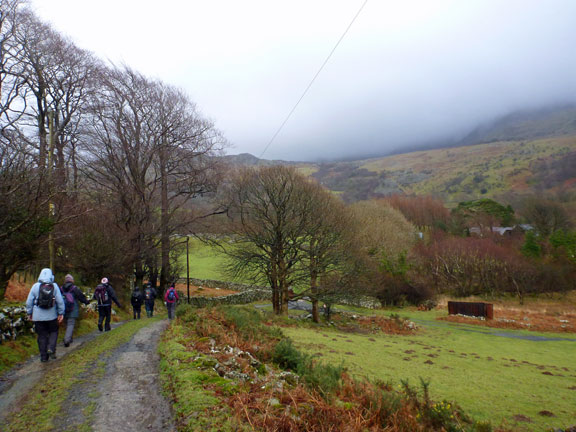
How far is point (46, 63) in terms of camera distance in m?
19.6

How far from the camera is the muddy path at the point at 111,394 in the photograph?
15.1 feet

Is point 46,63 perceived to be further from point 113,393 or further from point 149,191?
point 113,393

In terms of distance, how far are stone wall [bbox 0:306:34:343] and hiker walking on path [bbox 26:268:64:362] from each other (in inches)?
68.3

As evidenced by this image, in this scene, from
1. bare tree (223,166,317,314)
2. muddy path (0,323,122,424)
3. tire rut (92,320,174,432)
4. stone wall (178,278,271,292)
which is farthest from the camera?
stone wall (178,278,271,292)

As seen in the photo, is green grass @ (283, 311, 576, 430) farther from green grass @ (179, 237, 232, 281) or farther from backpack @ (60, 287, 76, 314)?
green grass @ (179, 237, 232, 281)

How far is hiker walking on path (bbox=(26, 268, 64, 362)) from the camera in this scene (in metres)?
7.71

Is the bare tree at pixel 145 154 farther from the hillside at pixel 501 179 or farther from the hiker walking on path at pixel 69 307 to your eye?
the hillside at pixel 501 179

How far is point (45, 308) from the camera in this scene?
25.6ft

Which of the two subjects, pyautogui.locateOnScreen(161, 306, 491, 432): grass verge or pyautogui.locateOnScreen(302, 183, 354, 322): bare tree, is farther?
pyautogui.locateOnScreen(302, 183, 354, 322): bare tree

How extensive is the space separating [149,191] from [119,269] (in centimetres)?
690

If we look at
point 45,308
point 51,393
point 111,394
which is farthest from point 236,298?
point 111,394

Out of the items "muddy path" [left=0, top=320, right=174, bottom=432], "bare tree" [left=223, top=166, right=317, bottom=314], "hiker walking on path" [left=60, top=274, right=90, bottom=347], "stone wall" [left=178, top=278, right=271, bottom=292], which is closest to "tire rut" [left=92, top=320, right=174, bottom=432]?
"muddy path" [left=0, top=320, right=174, bottom=432]

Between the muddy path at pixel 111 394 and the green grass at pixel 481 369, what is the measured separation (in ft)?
22.2

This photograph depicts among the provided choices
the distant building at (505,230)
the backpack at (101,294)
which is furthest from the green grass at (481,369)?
the distant building at (505,230)
